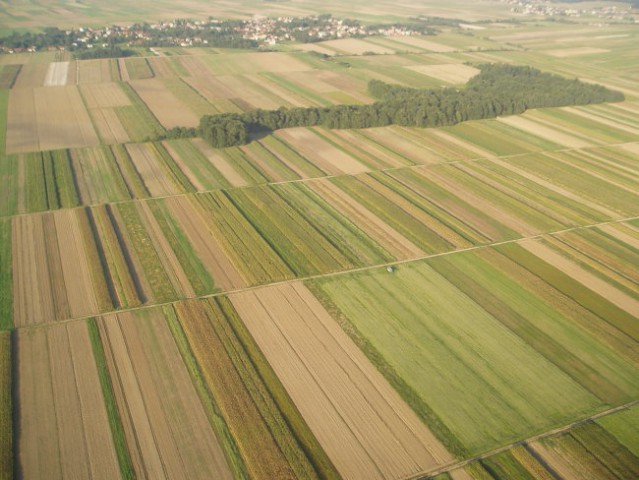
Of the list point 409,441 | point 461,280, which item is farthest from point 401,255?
point 409,441

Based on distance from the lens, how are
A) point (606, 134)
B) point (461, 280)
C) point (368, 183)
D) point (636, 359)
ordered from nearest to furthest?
point (636, 359) → point (461, 280) → point (368, 183) → point (606, 134)

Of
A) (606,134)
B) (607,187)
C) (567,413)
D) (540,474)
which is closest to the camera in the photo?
(540,474)

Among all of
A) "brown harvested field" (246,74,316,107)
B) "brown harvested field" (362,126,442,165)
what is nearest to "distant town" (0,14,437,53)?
"brown harvested field" (246,74,316,107)

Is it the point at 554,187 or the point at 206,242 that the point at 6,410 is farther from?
the point at 554,187

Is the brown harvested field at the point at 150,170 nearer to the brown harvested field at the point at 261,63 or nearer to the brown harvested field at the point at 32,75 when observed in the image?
the brown harvested field at the point at 32,75

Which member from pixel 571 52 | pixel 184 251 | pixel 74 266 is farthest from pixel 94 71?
pixel 571 52

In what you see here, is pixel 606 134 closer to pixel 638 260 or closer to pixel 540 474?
pixel 638 260
